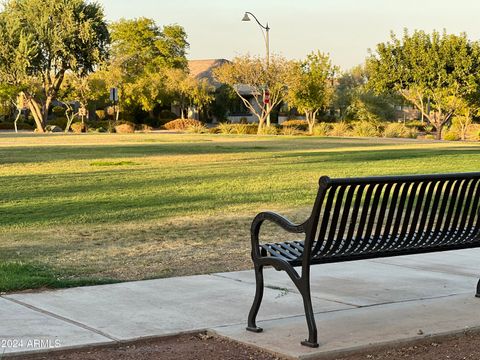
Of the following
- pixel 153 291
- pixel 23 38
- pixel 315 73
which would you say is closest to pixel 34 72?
pixel 23 38

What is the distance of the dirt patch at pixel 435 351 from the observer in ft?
18.3

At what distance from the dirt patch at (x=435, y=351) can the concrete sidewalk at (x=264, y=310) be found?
0.07 m

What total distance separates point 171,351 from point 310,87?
207 ft

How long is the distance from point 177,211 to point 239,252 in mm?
4178

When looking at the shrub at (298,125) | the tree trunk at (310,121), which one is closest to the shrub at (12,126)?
the shrub at (298,125)

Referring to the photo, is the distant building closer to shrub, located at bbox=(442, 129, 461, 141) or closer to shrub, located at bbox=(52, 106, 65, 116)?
shrub, located at bbox=(52, 106, 65, 116)

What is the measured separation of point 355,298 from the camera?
721 centimetres

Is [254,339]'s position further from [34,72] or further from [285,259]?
[34,72]

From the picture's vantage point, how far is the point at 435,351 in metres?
5.74

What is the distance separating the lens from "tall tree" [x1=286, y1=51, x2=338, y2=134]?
2655 inches

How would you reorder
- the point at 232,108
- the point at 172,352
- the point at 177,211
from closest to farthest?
the point at 172,352 < the point at 177,211 < the point at 232,108

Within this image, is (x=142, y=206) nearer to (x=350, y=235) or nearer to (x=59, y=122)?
(x=350, y=235)

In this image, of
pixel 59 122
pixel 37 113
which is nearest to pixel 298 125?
pixel 37 113

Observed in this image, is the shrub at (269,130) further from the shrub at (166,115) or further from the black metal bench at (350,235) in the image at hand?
the black metal bench at (350,235)
